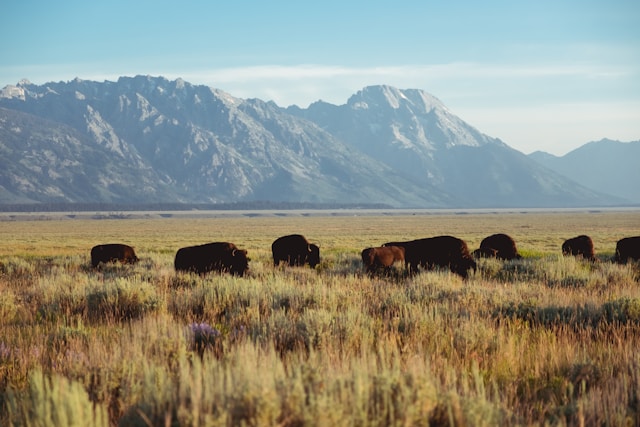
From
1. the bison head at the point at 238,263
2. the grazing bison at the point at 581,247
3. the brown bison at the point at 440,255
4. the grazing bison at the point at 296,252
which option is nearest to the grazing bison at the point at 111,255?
the grazing bison at the point at 296,252

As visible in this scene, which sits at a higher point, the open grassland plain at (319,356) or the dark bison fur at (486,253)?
the open grassland plain at (319,356)

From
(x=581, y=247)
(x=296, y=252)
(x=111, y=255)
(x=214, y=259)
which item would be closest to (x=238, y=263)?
(x=214, y=259)

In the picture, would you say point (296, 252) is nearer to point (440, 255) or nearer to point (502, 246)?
point (440, 255)

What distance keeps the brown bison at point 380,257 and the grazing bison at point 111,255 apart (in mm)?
8225

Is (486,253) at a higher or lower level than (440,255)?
lower

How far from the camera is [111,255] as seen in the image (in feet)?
69.9

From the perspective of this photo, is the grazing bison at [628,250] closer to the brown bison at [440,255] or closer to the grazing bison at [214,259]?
the brown bison at [440,255]

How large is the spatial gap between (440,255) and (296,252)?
500cm

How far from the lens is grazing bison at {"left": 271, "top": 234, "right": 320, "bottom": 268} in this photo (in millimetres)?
20156

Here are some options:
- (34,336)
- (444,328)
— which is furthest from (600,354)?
(34,336)

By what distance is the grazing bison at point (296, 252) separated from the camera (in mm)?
20156

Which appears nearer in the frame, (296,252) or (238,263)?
(238,263)

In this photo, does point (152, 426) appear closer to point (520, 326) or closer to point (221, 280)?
point (520, 326)

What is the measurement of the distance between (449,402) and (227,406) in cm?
132
